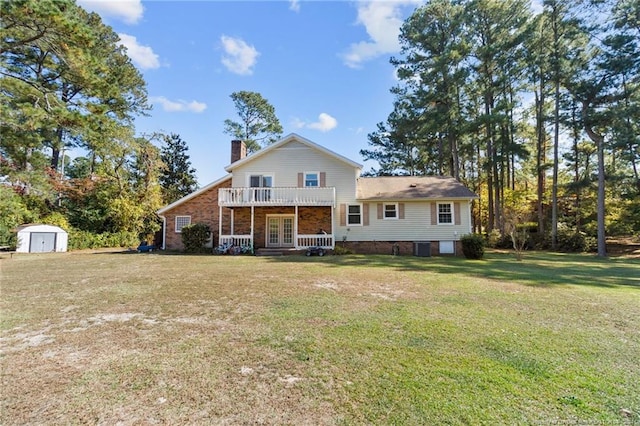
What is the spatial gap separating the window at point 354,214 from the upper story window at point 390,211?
1445 millimetres

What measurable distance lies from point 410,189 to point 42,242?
2309 centimetres

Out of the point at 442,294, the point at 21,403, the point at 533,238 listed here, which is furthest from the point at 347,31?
the point at 533,238

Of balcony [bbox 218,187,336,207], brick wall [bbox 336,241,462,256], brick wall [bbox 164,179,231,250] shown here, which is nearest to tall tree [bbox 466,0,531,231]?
brick wall [bbox 336,241,462,256]

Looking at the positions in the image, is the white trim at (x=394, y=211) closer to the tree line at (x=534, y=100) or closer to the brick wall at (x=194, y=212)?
the tree line at (x=534, y=100)

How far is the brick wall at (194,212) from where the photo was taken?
19.0 m

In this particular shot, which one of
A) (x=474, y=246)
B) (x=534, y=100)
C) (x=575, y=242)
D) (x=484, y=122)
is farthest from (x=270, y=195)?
(x=534, y=100)

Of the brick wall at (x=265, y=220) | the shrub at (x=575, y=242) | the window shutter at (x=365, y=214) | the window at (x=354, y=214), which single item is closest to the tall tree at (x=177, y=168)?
the brick wall at (x=265, y=220)

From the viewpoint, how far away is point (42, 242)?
19.9 m

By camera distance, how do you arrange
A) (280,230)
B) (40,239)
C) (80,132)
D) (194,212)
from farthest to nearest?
1. (40,239)
2. (194,212)
3. (280,230)
4. (80,132)

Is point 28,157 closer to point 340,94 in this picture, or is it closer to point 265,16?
point 265,16

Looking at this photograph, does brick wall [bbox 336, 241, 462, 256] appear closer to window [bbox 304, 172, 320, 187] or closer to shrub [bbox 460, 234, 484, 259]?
shrub [bbox 460, 234, 484, 259]

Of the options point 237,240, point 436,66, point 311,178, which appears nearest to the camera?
point 237,240

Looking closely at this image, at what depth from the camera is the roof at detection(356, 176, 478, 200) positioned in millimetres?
17906

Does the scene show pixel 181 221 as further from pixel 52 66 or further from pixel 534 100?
pixel 534 100
